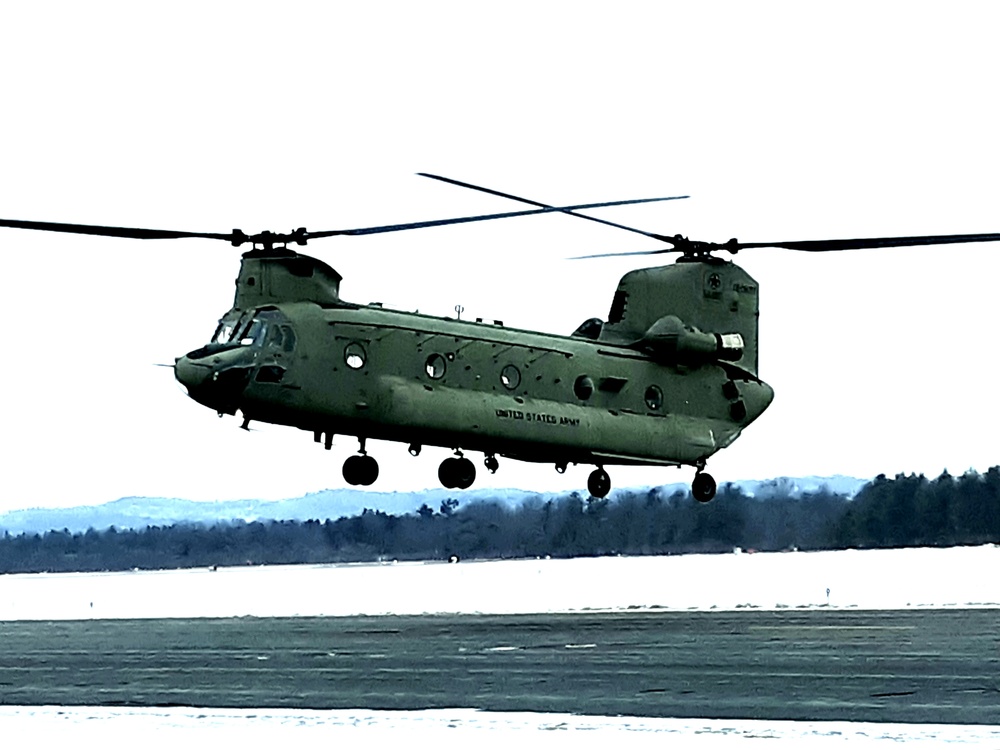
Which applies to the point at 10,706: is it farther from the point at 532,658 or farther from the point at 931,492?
the point at 931,492

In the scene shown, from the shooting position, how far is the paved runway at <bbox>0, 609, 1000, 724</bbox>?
27.0 m

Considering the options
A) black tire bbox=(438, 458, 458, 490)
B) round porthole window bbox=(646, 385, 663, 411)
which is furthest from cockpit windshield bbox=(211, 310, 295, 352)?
round porthole window bbox=(646, 385, 663, 411)

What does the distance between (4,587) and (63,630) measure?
71.0 m

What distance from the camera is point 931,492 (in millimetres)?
122188

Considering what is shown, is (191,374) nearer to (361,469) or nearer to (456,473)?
(361,469)

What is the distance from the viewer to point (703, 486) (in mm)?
46125

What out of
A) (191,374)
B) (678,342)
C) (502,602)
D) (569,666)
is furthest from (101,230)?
(502,602)

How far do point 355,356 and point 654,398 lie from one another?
30.6 feet

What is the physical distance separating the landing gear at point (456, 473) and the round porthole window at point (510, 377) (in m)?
2.08

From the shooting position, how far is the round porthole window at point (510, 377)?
135 feet

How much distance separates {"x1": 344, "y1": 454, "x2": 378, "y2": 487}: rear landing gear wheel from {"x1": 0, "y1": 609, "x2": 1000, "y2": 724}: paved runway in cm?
384

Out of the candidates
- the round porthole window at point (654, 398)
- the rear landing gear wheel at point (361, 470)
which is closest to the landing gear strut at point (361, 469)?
the rear landing gear wheel at point (361, 470)

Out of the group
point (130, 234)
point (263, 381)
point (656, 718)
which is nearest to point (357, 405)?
point (263, 381)

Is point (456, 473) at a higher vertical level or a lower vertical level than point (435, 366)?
lower
